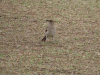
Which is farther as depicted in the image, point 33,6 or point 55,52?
point 33,6

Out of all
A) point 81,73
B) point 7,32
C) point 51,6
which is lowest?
point 81,73

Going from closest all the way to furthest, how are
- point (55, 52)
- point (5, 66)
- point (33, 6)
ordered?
point (5, 66) < point (55, 52) < point (33, 6)

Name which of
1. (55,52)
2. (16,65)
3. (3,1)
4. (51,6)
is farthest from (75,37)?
(3,1)

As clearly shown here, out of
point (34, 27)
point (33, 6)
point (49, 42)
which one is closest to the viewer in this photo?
point (49, 42)

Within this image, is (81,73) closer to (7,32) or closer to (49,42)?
(49,42)

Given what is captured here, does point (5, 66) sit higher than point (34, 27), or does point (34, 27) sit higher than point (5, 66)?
point (34, 27)

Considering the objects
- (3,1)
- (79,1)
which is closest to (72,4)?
(79,1)

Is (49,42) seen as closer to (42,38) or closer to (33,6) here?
(42,38)
